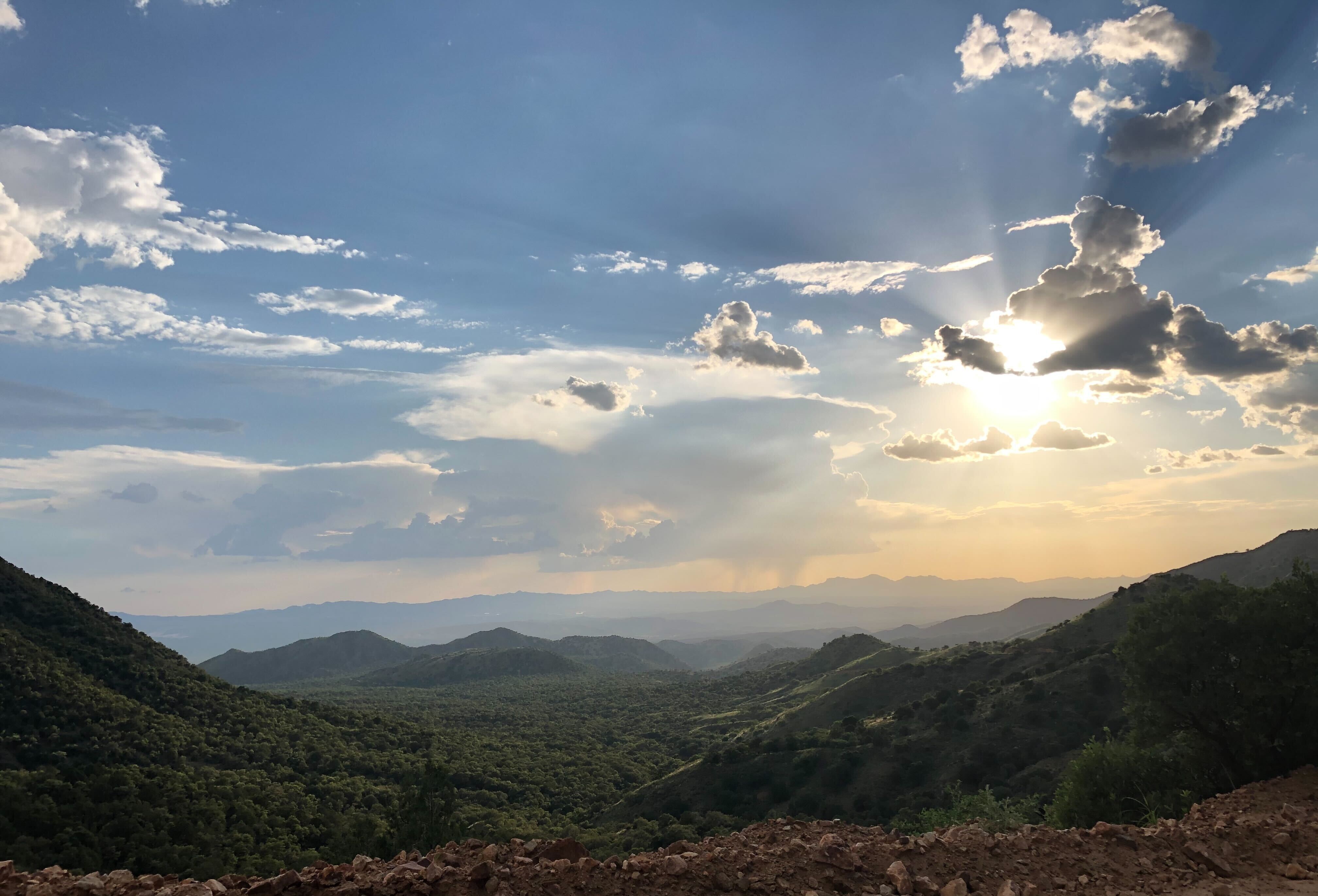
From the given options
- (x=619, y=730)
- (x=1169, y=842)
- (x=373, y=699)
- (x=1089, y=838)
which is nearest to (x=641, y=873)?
(x=1089, y=838)

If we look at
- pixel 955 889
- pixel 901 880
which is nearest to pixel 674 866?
pixel 901 880

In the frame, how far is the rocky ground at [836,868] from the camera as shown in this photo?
931 centimetres

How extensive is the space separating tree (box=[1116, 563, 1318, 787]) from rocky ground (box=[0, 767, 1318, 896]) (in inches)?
321

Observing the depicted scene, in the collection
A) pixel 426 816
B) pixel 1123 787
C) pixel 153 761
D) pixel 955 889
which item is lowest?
pixel 153 761

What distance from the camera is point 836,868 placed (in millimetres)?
10953

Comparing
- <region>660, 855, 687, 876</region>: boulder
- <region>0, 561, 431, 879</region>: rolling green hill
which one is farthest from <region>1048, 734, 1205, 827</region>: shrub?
<region>0, 561, 431, 879</region>: rolling green hill

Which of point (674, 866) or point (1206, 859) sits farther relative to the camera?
point (1206, 859)

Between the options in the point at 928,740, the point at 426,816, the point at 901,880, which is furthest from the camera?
the point at 928,740

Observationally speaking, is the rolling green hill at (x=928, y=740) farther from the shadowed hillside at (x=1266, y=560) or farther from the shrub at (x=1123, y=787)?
the shadowed hillside at (x=1266, y=560)

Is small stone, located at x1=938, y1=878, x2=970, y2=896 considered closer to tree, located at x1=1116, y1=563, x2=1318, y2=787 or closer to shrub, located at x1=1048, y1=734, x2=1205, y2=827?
shrub, located at x1=1048, y1=734, x2=1205, y2=827

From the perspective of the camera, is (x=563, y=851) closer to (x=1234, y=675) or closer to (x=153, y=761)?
(x=1234, y=675)

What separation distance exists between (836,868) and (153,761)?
233ft

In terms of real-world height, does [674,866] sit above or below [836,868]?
above

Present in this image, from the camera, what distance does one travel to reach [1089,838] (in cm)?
1316
